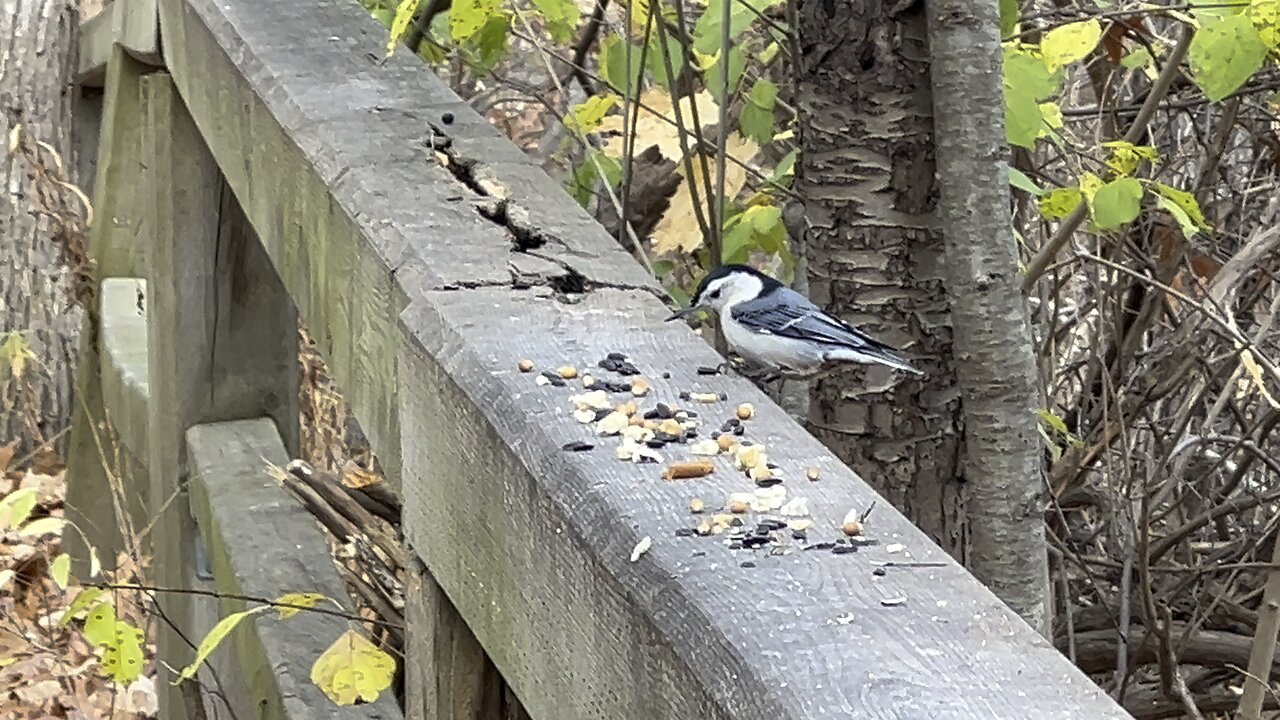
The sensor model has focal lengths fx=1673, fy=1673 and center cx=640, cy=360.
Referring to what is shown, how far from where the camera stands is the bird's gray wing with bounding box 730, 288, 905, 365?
193cm

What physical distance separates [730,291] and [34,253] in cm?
299

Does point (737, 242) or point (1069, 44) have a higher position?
point (1069, 44)

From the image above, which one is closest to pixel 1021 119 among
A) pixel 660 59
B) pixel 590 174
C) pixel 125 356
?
pixel 660 59

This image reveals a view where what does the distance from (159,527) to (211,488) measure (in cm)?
36

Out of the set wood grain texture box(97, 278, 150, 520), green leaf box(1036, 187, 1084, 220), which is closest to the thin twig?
green leaf box(1036, 187, 1084, 220)

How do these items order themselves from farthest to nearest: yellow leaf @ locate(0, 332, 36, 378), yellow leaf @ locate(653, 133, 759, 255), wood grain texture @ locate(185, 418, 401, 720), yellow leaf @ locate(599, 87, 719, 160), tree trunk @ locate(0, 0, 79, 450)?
tree trunk @ locate(0, 0, 79, 450), yellow leaf @ locate(0, 332, 36, 378), yellow leaf @ locate(599, 87, 719, 160), yellow leaf @ locate(653, 133, 759, 255), wood grain texture @ locate(185, 418, 401, 720)

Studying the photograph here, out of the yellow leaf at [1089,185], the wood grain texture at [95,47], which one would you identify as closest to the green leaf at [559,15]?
the yellow leaf at [1089,185]

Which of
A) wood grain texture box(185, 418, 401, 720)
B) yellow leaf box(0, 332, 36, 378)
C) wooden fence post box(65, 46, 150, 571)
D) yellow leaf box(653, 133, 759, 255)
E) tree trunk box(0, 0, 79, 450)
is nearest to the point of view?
wood grain texture box(185, 418, 401, 720)

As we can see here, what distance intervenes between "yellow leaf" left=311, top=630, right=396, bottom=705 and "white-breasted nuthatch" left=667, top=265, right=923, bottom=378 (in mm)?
501

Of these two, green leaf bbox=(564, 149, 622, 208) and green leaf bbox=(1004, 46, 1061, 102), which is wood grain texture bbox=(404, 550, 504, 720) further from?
green leaf bbox=(564, 149, 622, 208)

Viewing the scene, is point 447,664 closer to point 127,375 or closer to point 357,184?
point 357,184

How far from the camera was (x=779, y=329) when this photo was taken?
211 centimetres

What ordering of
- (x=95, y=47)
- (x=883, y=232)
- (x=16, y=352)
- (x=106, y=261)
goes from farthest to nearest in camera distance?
(x=16, y=352), (x=95, y=47), (x=106, y=261), (x=883, y=232)

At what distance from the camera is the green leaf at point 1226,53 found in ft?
6.53
